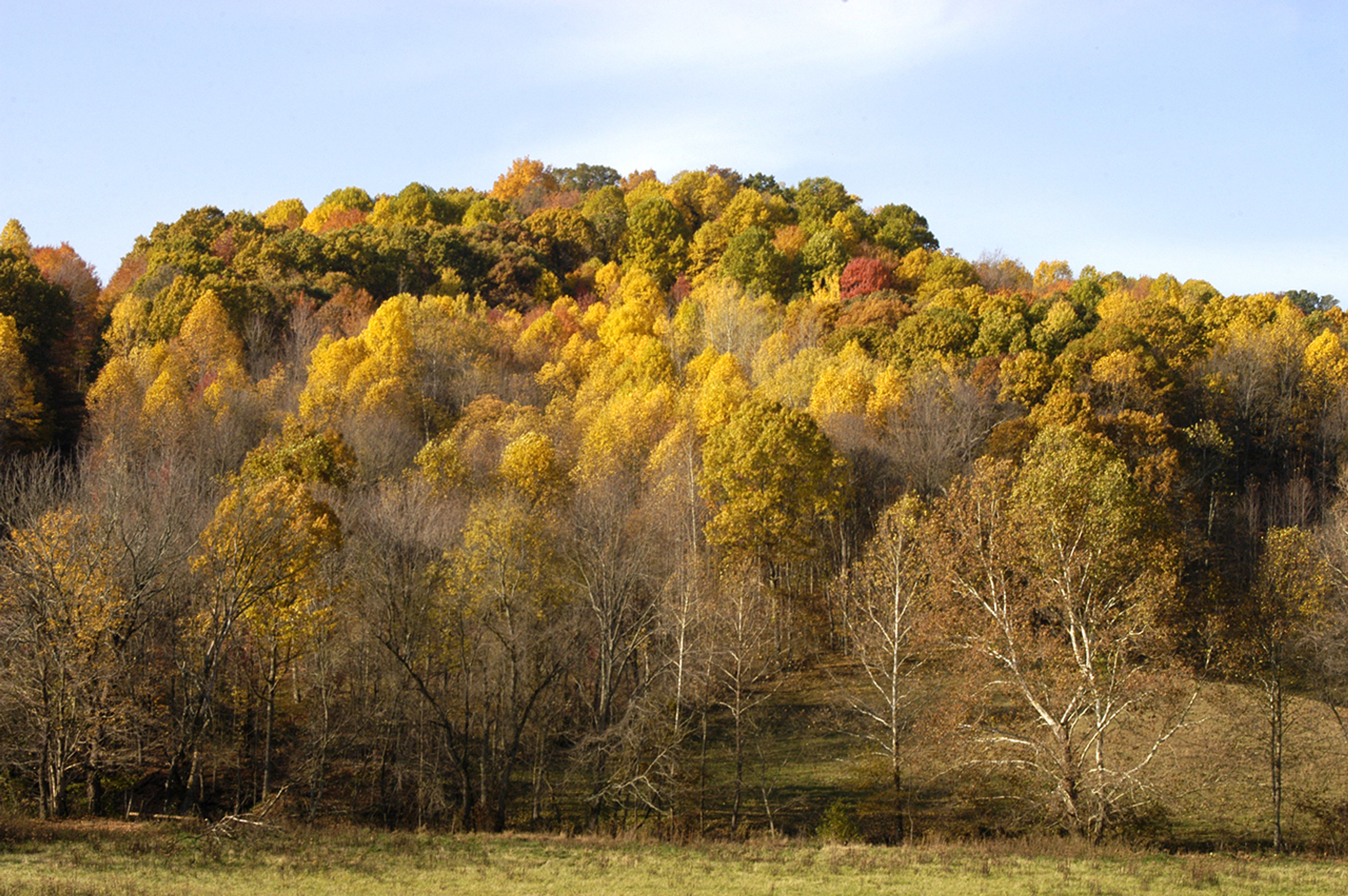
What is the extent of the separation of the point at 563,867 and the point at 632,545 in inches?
658

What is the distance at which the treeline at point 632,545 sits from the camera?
3022 centimetres

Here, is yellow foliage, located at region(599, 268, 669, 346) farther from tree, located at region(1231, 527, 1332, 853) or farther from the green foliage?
the green foliage

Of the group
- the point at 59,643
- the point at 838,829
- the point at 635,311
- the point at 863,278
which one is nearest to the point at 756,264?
the point at 863,278

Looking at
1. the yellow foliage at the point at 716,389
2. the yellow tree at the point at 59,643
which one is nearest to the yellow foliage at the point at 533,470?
the yellow foliage at the point at 716,389

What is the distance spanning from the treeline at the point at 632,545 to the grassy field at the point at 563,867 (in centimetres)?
354

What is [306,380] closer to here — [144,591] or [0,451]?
[0,451]

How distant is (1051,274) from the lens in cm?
12494

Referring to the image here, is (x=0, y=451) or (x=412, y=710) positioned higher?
(x=0, y=451)

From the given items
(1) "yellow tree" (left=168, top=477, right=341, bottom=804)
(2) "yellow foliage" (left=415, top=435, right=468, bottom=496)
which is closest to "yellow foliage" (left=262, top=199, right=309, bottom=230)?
(2) "yellow foliage" (left=415, top=435, right=468, bottom=496)

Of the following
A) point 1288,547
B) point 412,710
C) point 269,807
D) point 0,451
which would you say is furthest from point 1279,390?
point 0,451

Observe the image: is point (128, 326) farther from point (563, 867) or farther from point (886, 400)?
point (563, 867)

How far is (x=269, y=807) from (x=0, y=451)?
3333 cm

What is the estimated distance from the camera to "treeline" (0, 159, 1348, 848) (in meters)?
30.2

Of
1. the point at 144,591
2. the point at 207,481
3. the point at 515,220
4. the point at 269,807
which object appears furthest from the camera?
the point at 515,220
